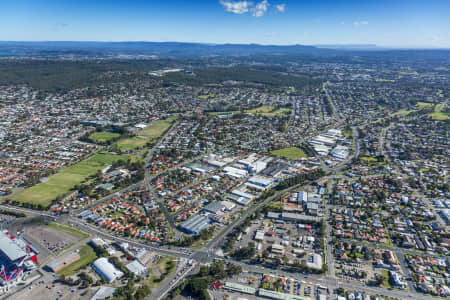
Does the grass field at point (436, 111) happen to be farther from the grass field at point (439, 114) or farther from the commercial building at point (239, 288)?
the commercial building at point (239, 288)

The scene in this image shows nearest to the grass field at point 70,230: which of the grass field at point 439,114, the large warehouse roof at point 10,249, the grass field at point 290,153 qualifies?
the large warehouse roof at point 10,249

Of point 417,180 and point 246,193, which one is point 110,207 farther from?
point 417,180

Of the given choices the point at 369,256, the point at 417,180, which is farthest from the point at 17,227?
the point at 417,180

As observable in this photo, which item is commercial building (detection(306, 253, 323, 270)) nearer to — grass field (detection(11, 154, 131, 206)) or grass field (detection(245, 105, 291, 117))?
grass field (detection(11, 154, 131, 206))

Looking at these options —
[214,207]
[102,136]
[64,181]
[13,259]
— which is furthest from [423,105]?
[13,259]

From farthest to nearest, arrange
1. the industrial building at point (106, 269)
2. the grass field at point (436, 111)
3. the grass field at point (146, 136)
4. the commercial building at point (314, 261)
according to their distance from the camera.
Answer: the grass field at point (436, 111) → the grass field at point (146, 136) → the commercial building at point (314, 261) → the industrial building at point (106, 269)

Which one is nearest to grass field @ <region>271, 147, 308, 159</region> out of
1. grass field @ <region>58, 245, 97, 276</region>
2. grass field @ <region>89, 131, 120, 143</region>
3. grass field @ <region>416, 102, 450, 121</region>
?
grass field @ <region>58, 245, 97, 276</region>
